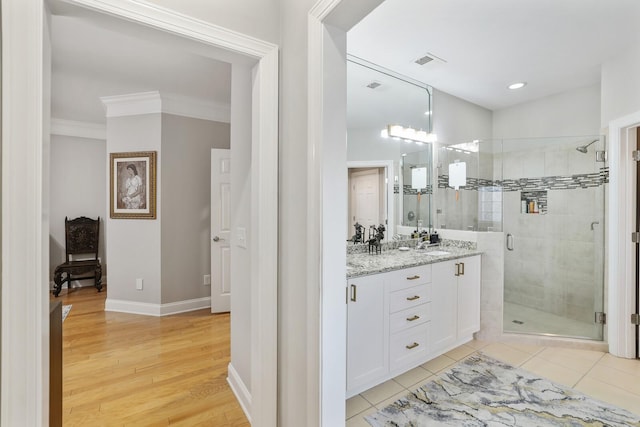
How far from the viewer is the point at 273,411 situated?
144 centimetres

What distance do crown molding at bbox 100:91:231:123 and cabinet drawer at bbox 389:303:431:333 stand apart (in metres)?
3.33

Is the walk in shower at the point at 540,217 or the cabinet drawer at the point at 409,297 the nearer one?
the cabinet drawer at the point at 409,297

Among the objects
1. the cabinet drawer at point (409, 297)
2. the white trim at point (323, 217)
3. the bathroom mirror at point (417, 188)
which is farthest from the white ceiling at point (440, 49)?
the cabinet drawer at point (409, 297)

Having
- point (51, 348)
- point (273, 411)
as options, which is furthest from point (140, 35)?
point (273, 411)

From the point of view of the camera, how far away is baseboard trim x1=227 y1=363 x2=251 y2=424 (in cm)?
182

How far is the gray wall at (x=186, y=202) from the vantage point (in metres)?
3.53

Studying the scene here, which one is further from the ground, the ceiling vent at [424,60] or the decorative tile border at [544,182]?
the ceiling vent at [424,60]

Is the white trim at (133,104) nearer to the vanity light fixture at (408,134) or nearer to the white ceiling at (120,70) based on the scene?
the white ceiling at (120,70)

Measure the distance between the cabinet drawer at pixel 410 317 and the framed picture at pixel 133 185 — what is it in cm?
299

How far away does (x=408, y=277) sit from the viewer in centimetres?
220

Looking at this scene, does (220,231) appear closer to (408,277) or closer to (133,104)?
(133,104)

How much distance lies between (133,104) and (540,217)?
16.9ft

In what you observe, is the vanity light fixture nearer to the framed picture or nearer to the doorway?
the doorway

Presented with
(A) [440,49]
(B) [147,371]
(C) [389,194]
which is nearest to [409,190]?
(C) [389,194]
